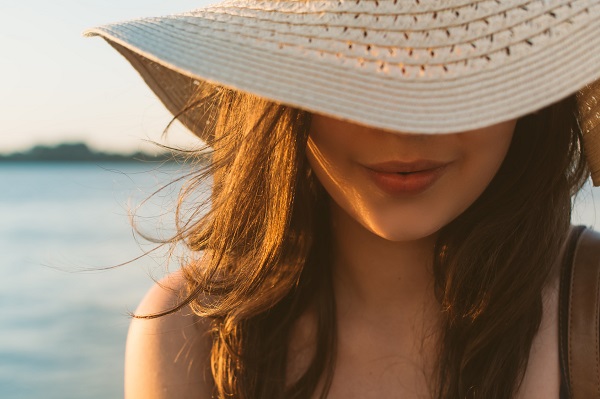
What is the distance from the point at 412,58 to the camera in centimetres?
133

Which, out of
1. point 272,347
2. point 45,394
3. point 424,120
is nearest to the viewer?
point 424,120

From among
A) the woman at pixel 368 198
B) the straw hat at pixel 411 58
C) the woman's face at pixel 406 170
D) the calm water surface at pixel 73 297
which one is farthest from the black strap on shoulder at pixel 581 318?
the calm water surface at pixel 73 297

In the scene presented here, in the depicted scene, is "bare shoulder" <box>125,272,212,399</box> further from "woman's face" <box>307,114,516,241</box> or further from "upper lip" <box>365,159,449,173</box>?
"upper lip" <box>365,159,449,173</box>

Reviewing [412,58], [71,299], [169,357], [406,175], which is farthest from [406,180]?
[71,299]

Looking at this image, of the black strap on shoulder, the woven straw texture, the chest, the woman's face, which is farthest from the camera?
the chest

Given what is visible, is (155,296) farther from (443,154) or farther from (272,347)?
(443,154)

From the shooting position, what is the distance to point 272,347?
6.44 ft

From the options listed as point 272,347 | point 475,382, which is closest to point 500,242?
point 475,382

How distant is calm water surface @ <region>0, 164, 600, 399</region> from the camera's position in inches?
181

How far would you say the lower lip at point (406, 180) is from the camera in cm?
159

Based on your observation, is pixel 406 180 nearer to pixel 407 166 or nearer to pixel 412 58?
pixel 407 166

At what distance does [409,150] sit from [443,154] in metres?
0.07

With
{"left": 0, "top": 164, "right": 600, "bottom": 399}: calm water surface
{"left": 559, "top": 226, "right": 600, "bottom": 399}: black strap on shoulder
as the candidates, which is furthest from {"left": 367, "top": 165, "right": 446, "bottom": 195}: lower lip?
{"left": 0, "top": 164, "right": 600, "bottom": 399}: calm water surface

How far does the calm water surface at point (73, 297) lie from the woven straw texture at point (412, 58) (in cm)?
67
